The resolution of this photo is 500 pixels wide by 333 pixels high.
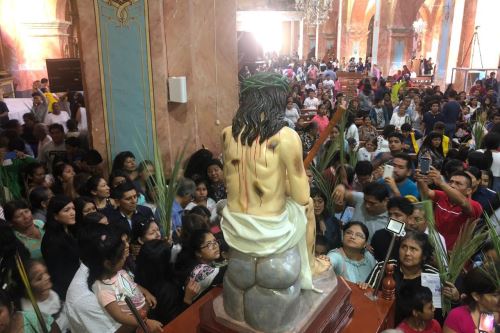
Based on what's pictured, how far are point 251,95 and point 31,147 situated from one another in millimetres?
5031

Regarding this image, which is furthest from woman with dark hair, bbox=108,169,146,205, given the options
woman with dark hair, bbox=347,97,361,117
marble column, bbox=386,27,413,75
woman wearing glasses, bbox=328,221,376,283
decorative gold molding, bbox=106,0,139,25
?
marble column, bbox=386,27,413,75

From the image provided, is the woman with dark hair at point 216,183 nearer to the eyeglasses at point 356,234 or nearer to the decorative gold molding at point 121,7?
the eyeglasses at point 356,234

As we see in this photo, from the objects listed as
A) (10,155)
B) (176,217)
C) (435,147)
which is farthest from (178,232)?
(435,147)

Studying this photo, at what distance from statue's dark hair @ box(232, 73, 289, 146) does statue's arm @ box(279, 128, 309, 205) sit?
0.25 feet

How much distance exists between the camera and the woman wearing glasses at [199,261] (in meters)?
2.97

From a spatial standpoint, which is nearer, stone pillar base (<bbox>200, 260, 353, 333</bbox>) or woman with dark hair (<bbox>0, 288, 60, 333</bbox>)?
woman with dark hair (<bbox>0, 288, 60, 333</bbox>)

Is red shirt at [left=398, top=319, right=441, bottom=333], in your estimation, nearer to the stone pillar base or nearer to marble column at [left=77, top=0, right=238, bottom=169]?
the stone pillar base

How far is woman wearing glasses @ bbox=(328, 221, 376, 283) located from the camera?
3146 mm

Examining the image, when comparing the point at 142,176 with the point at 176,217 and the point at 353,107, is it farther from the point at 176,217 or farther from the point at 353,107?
the point at 353,107

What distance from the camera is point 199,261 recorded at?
304 centimetres

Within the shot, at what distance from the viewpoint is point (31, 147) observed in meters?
6.28

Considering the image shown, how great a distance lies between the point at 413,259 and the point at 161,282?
1.69 meters

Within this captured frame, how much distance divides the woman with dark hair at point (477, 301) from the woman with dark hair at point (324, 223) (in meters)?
1.24

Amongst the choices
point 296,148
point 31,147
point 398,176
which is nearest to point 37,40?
point 31,147
